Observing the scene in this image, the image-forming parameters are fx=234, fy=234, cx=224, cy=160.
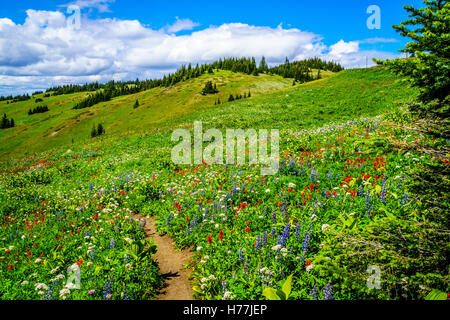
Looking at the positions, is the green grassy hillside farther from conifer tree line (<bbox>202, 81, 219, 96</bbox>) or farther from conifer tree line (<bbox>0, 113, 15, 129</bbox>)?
conifer tree line (<bbox>0, 113, 15, 129</bbox>)

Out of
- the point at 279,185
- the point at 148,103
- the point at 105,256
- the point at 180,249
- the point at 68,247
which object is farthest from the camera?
the point at 148,103

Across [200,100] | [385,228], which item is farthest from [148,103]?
[385,228]

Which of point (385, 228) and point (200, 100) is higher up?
point (200, 100)

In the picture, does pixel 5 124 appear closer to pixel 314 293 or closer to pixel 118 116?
pixel 118 116

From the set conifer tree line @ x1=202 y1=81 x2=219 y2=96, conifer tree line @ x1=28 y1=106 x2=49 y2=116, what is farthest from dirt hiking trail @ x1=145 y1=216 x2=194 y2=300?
conifer tree line @ x1=28 y1=106 x2=49 y2=116

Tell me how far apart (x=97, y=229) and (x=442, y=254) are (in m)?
9.50

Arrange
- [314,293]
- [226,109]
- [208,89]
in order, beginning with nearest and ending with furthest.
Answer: [314,293] → [226,109] → [208,89]

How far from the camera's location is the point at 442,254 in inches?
121

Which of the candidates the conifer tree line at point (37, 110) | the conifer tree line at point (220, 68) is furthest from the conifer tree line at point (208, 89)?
the conifer tree line at point (37, 110)

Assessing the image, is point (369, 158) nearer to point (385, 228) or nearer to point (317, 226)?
point (317, 226)

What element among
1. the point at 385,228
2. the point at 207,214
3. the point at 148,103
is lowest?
the point at 207,214

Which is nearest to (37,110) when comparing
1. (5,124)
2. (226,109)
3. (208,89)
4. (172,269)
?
(5,124)

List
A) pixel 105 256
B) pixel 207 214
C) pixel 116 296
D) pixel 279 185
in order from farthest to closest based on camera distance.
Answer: pixel 279 185 → pixel 207 214 → pixel 105 256 → pixel 116 296

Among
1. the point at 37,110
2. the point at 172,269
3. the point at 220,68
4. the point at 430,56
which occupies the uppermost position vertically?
the point at 220,68
